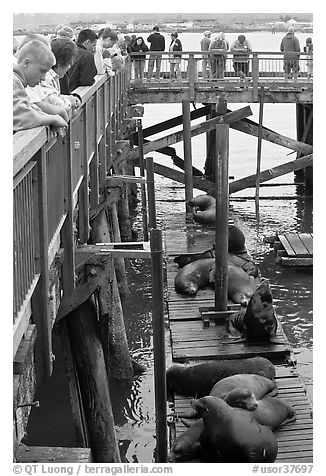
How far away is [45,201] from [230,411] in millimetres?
2654

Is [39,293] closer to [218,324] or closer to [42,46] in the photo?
[42,46]

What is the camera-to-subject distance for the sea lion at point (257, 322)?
10.8 meters

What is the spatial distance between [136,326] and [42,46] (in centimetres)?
906

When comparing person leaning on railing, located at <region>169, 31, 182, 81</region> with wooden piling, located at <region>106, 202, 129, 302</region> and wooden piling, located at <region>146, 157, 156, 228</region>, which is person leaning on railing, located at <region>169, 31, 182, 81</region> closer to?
wooden piling, located at <region>106, 202, 129, 302</region>

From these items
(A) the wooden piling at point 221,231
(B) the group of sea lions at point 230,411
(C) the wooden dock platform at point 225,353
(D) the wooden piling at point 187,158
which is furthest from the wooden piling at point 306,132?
(B) the group of sea lions at point 230,411

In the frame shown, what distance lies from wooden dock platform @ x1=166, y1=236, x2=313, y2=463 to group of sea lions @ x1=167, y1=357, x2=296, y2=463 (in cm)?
14

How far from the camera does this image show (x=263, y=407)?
344 inches

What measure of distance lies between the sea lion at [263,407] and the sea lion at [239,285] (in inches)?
133

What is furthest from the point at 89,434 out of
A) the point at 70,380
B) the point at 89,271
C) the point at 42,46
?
the point at 42,46

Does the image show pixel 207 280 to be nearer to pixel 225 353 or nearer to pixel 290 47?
pixel 225 353

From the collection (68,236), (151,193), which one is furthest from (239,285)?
(68,236)

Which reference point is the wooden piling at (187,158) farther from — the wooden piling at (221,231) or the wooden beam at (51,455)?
the wooden beam at (51,455)

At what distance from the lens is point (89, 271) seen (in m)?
8.94

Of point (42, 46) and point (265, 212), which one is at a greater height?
Answer: point (42, 46)
